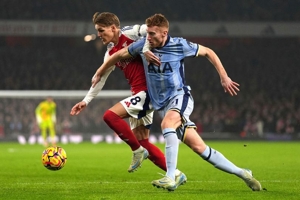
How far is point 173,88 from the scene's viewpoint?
731cm

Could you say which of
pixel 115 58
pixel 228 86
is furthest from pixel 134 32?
pixel 228 86

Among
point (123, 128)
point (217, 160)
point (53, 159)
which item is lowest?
point (53, 159)

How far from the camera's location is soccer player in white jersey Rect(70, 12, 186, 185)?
795cm

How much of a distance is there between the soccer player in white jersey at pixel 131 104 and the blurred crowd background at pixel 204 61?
22264 millimetres

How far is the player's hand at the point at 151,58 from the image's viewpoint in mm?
7176

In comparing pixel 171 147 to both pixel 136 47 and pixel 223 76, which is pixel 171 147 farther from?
pixel 136 47

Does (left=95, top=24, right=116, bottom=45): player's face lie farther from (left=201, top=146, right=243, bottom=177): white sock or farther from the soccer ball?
(left=201, top=146, right=243, bottom=177): white sock

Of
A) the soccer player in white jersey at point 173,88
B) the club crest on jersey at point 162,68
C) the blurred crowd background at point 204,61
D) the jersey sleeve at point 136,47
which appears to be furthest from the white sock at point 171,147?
the blurred crowd background at point 204,61

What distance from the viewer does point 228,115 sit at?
31594 mm

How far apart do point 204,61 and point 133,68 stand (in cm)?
2854

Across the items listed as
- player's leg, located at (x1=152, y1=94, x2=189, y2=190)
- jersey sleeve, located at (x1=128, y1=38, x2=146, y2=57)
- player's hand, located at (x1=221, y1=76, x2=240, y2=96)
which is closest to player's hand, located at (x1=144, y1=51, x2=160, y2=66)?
jersey sleeve, located at (x1=128, y1=38, x2=146, y2=57)

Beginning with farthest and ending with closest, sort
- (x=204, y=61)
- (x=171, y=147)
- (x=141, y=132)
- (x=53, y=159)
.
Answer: (x=204, y=61)
(x=53, y=159)
(x=141, y=132)
(x=171, y=147)

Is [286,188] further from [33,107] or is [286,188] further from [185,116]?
[33,107]

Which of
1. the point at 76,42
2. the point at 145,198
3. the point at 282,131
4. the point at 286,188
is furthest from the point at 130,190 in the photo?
the point at 76,42
